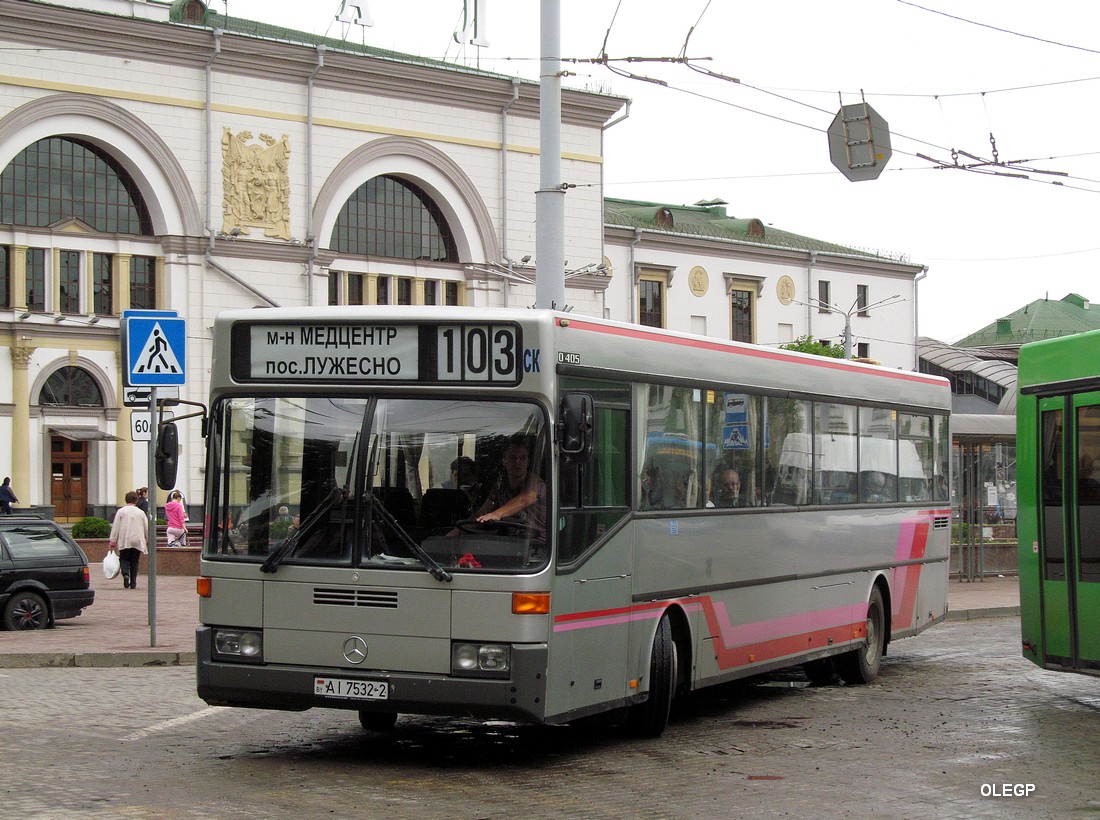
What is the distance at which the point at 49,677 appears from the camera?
14516mm

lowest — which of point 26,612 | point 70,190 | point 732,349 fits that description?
point 26,612

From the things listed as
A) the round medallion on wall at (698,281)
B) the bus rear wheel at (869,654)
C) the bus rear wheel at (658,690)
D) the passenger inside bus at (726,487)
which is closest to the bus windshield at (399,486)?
the bus rear wheel at (658,690)

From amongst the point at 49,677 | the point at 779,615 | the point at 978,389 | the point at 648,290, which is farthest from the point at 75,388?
the point at 978,389

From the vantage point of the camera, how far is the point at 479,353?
9.25 meters

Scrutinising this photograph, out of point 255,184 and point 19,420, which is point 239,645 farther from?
point 255,184

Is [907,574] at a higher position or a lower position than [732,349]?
lower

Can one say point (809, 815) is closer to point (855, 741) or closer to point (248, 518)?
point (855, 741)

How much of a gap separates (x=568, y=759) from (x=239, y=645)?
2.15m

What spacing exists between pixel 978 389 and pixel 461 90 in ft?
136

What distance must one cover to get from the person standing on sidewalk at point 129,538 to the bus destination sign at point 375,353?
17733mm

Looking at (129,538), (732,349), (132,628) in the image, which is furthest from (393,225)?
(732,349)

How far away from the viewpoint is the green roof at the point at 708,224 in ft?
241

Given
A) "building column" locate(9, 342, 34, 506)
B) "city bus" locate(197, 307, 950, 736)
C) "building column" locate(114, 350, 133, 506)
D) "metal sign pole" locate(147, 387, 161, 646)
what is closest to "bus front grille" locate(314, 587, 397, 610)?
"city bus" locate(197, 307, 950, 736)

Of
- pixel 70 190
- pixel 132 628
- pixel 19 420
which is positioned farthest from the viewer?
pixel 70 190
